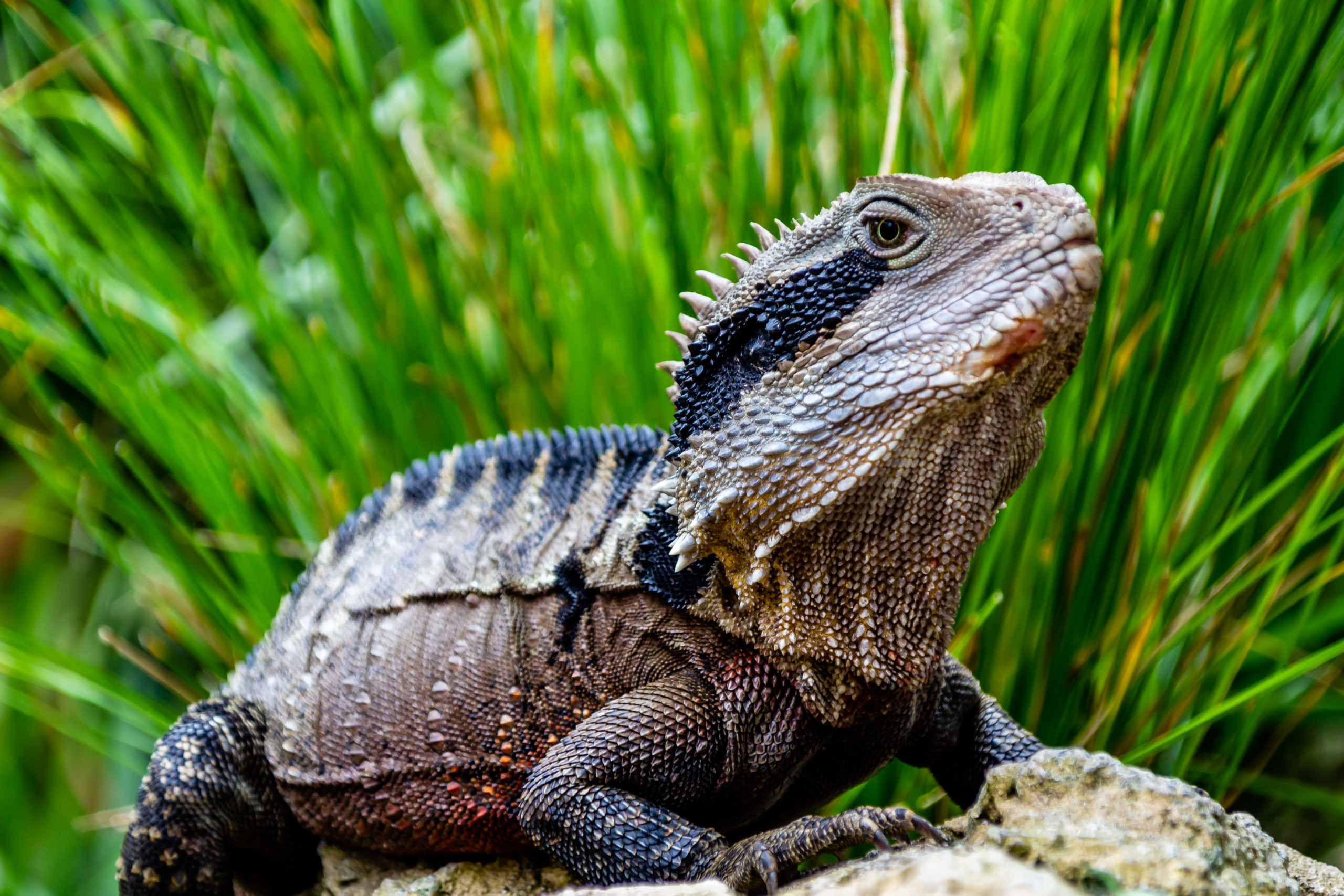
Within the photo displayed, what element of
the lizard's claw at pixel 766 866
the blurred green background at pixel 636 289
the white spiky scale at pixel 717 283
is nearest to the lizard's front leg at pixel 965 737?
the blurred green background at pixel 636 289

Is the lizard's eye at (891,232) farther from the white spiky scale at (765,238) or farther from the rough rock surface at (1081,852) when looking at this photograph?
the rough rock surface at (1081,852)

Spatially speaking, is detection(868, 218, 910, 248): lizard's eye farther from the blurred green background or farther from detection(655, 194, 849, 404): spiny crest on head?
the blurred green background

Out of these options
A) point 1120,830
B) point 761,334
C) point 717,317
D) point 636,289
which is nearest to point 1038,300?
point 761,334

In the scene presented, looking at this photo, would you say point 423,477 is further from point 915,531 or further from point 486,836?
point 915,531

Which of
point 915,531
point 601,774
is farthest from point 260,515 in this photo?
point 915,531

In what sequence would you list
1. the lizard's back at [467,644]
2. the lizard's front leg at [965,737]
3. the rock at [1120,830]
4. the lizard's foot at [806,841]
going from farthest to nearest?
the lizard's front leg at [965,737] < the lizard's back at [467,644] < the lizard's foot at [806,841] < the rock at [1120,830]

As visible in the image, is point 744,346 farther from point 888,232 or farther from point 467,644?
point 467,644
